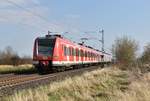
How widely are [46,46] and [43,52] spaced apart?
0.60m

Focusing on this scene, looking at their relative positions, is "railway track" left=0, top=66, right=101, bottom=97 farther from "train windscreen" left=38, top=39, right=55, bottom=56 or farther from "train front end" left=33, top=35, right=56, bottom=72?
"train windscreen" left=38, top=39, right=55, bottom=56

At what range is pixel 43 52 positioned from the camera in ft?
115

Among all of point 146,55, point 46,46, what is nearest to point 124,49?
point 146,55

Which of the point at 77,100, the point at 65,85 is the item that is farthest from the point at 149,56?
the point at 77,100

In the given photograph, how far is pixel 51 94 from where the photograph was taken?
16750 millimetres

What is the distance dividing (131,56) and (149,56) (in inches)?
763

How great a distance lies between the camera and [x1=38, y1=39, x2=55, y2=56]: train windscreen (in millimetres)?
34969

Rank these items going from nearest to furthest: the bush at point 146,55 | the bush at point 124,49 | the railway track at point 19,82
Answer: the railway track at point 19,82
the bush at point 146,55
the bush at point 124,49

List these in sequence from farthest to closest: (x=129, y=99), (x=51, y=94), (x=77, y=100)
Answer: (x=51, y=94) < (x=77, y=100) < (x=129, y=99)

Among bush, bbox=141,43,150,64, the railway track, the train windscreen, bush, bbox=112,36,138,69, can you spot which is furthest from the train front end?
bush, bbox=112,36,138,69

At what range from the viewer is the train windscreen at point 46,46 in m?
35.0

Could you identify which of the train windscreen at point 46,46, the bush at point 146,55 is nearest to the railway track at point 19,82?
the train windscreen at point 46,46

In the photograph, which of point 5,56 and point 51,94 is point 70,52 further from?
point 5,56

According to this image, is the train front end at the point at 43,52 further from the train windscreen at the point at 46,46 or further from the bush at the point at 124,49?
the bush at the point at 124,49
